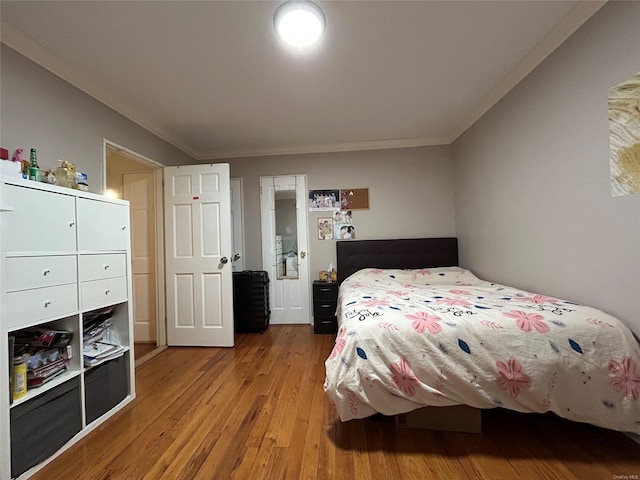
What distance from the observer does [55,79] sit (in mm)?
1811

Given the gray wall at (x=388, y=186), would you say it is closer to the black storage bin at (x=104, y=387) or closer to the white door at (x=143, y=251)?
the white door at (x=143, y=251)

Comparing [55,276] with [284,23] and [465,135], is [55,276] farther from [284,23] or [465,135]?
[465,135]

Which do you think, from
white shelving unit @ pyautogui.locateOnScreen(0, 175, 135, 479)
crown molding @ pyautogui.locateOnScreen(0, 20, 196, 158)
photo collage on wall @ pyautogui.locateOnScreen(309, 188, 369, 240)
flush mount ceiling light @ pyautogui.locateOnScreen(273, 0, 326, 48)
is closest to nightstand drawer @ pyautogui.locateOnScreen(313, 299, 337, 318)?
photo collage on wall @ pyautogui.locateOnScreen(309, 188, 369, 240)

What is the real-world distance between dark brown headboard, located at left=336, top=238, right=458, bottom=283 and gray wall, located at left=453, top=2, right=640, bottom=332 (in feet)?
2.31

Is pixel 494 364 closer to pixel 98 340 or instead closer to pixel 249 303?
pixel 98 340

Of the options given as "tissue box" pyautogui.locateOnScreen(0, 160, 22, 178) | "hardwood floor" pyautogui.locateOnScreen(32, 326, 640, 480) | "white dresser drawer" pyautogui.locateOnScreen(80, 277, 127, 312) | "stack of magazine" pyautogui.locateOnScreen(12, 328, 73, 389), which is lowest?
"hardwood floor" pyautogui.locateOnScreen(32, 326, 640, 480)

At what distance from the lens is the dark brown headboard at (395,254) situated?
11.0 ft

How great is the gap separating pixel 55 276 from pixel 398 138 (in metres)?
3.49

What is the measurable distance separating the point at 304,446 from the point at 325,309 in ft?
6.13

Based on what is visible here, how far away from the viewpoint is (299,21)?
144 centimetres

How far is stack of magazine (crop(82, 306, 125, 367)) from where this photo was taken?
1.66m

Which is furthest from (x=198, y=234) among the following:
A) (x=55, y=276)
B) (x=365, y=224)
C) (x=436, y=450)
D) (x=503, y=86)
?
(x=503, y=86)

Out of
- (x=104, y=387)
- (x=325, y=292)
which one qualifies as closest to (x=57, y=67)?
(x=104, y=387)

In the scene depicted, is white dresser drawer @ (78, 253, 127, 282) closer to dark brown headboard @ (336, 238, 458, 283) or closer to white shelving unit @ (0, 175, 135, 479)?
white shelving unit @ (0, 175, 135, 479)
